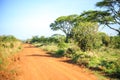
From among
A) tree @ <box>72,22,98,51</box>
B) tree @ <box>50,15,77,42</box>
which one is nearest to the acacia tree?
tree @ <box>72,22,98,51</box>

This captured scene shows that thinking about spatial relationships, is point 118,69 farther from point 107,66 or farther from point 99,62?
point 99,62

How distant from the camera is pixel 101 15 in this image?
23.2m

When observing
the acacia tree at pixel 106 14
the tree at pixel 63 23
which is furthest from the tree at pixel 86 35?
the tree at pixel 63 23

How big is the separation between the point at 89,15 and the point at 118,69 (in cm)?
1124

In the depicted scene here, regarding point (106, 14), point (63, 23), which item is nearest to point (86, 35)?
point (106, 14)

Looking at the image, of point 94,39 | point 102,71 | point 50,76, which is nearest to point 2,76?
point 50,76

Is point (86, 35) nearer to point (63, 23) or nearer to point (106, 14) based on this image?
point (106, 14)

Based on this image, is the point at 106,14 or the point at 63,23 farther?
the point at 63,23

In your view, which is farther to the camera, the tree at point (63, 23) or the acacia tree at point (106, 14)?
the tree at point (63, 23)

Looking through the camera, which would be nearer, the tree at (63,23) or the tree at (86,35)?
the tree at (86,35)

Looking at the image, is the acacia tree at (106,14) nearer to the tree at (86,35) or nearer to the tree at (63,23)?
the tree at (86,35)

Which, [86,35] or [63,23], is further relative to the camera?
[63,23]

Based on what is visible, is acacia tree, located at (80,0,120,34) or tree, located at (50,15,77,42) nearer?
acacia tree, located at (80,0,120,34)

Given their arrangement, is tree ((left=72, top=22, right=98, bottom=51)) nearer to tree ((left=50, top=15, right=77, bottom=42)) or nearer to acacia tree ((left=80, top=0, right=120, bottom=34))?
acacia tree ((left=80, top=0, right=120, bottom=34))
